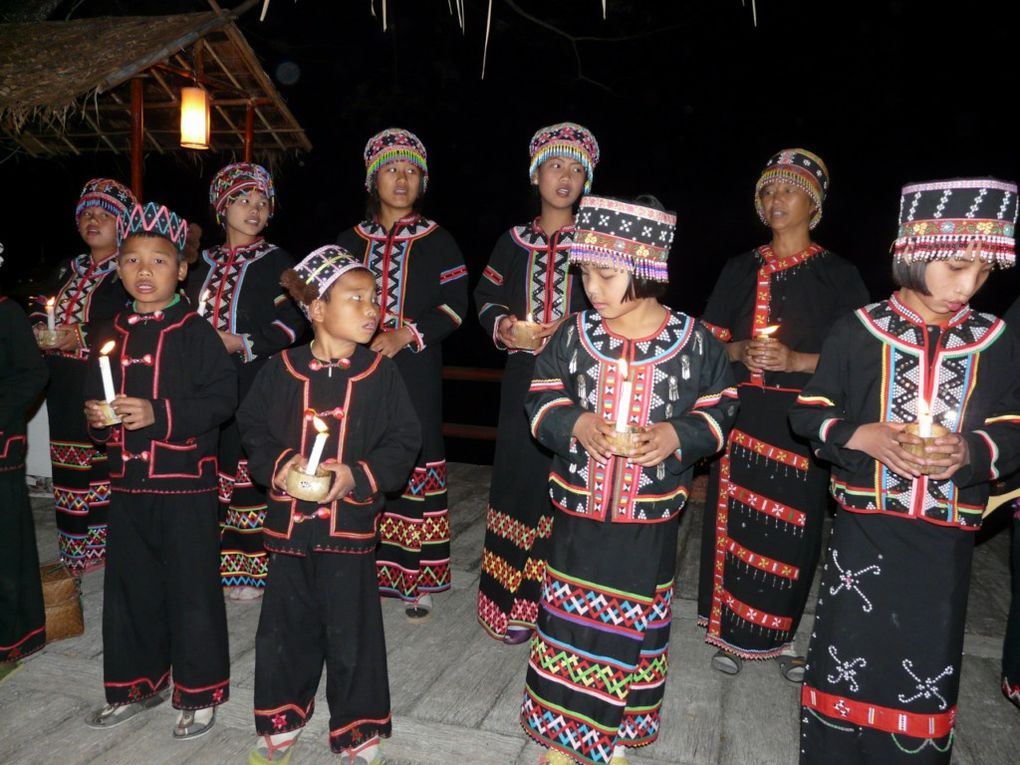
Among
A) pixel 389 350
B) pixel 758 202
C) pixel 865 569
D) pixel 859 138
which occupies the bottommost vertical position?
pixel 865 569

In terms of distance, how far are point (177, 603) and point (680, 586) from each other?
2.88 meters

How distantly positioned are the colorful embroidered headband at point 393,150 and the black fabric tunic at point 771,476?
1691 mm

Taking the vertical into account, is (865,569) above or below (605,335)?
below

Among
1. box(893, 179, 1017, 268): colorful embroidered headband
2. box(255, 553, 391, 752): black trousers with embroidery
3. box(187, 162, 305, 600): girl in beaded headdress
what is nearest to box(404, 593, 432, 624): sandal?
box(187, 162, 305, 600): girl in beaded headdress

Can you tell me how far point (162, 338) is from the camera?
2949 millimetres

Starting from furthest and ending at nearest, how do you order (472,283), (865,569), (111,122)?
(472,283) → (111,122) → (865,569)

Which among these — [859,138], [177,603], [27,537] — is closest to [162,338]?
[177,603]

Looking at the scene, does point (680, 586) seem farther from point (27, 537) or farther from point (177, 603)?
point (27, 537)

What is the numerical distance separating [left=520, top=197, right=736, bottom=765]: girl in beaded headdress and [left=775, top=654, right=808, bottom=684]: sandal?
115cm

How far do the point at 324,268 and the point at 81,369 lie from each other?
249cm

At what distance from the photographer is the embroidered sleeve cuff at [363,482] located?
261cm

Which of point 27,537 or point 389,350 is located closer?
point 27,537

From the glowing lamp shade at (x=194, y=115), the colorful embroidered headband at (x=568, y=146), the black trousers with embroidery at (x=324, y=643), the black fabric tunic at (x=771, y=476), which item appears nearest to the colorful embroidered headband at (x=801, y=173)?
the black fabric tunic at (x=771, y=476)

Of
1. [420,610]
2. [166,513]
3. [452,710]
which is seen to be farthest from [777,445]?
[166,513]
